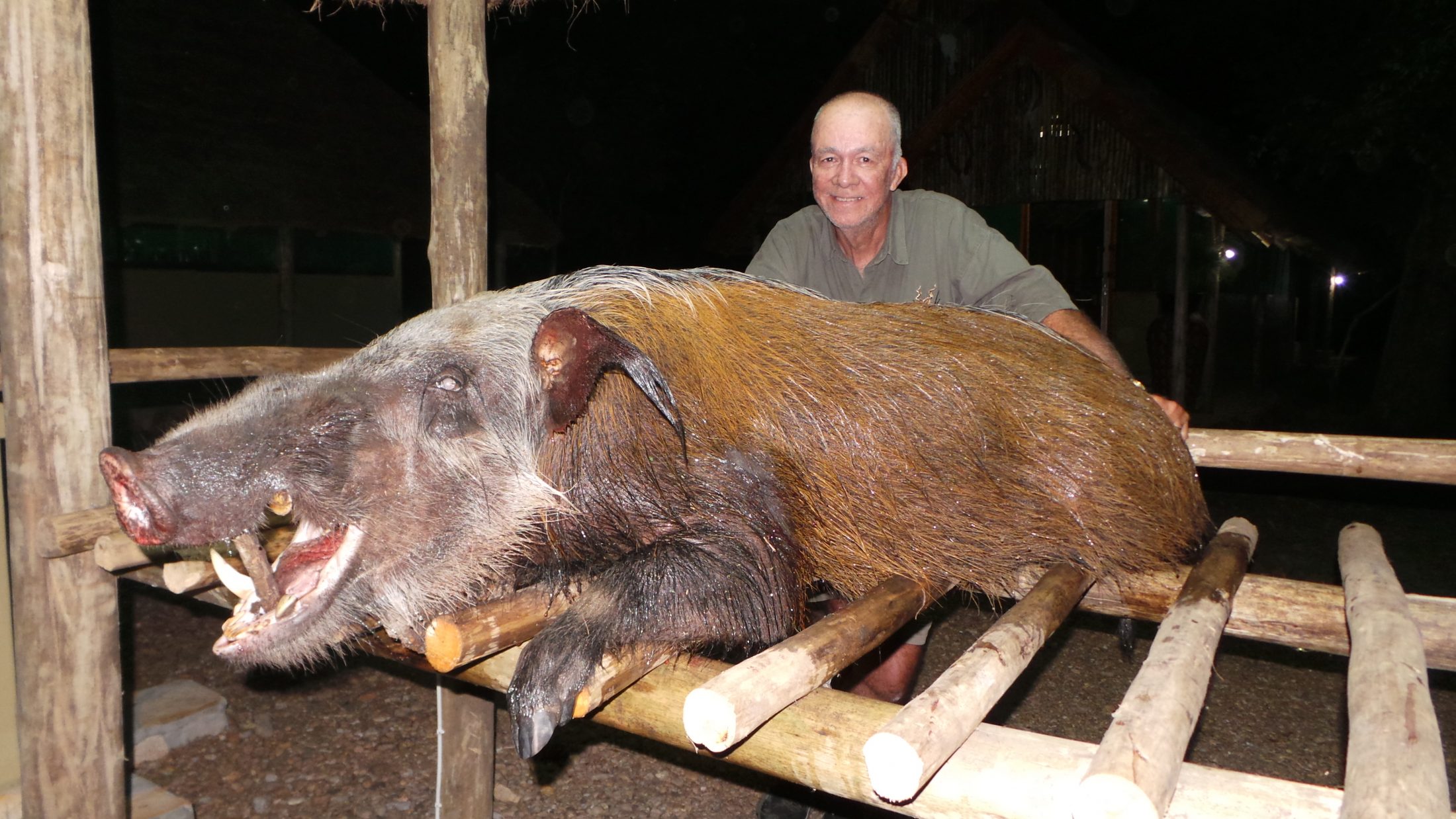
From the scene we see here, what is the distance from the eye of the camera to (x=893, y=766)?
121 cm

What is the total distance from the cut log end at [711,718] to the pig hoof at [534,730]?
15.3 inches

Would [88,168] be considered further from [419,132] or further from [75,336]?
[419,132]

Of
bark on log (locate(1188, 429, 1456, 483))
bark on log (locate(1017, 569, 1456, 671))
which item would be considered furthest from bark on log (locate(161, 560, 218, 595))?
bark on log (locate(1188, 429, 1456, 483))

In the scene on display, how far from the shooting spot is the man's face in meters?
3.07

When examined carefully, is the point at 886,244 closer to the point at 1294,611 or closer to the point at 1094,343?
the point at 1094,343

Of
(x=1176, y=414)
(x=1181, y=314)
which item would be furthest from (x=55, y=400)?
(x=1181, y=314)

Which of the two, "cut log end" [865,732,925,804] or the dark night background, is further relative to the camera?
the dark night background

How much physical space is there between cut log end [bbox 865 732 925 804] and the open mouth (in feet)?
3.94

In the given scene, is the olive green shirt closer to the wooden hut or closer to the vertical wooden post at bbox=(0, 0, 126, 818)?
the wooden hut

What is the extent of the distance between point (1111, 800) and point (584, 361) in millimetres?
1339

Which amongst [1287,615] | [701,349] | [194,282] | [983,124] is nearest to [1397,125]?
[983,124]

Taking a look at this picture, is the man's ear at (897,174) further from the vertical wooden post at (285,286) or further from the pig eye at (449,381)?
the vertical wooden post at (285,286)

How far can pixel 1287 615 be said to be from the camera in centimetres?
210

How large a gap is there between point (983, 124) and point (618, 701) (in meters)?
9.08
